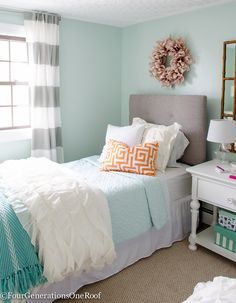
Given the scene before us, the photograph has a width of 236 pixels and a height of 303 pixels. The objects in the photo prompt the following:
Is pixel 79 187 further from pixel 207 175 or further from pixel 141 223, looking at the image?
Answer: pixel 207 175

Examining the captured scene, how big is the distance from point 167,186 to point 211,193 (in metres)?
0.39

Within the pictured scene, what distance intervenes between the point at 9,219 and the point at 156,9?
250 cm

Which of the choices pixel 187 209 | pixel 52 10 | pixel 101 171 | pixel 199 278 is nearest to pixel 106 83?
pixel 52 10

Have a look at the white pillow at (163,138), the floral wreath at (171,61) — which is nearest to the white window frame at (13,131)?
the white pillow at (163,138)

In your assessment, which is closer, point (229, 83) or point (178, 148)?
point (229, 83)

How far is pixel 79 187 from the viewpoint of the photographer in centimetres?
216

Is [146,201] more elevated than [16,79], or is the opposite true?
[16,79]

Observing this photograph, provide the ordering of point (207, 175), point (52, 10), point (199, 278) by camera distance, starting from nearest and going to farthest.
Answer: point (199, 278), point (207, 175), point (52, 10)

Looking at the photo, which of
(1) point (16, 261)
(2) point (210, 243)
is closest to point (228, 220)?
(2) point (210, 243)

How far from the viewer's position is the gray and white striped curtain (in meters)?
3.17

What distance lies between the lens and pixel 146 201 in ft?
8.10

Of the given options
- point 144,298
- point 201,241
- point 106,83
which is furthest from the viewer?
point 106,83

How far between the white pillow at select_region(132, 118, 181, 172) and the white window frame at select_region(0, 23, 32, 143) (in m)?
Result: 1.36

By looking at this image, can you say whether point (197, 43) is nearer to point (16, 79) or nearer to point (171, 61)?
point (171, 61)
